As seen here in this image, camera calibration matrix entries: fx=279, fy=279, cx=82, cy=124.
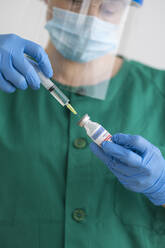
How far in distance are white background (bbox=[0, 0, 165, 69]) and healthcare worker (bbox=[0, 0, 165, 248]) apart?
48 millimetres

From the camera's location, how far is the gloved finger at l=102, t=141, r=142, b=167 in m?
0.86

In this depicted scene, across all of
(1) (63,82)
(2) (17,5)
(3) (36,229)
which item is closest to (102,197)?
(3) (36,229)

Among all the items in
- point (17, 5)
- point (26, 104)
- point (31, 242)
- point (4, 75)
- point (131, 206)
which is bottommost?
point (31, 242)

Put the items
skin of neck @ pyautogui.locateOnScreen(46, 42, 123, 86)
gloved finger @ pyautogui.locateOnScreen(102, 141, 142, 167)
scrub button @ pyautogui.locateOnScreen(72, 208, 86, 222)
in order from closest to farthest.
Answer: gloved finger @ pyautogui.locateOnScreen(102, 141, 142, 167), scrub button @ pyautogui.locateOnScreen(72, 208, 86, 222), skin of neck @ pyautogui.locateOnScreen(46, 42, 123, 86)

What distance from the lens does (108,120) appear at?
1114 millimetres

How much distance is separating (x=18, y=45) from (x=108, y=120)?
0.44 m

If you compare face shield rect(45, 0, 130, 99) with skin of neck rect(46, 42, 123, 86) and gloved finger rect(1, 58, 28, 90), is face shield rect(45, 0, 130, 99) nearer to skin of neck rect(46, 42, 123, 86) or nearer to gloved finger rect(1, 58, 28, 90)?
skin of neck rect(46, 42, 123, 86)

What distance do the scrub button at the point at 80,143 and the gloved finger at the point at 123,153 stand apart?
0.19m

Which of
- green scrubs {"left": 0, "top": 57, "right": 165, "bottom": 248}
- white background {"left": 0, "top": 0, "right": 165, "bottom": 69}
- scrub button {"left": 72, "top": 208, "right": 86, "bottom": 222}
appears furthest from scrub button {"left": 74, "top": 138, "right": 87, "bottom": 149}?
white background {"left": 0, "top": 0, "right": 165, "bottom": 69}

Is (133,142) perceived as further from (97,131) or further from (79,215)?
(79,215)

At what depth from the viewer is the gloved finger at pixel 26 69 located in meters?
0.90

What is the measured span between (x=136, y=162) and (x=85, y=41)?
0.52m

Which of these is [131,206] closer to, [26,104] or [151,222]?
[151,222]

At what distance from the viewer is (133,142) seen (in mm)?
875
